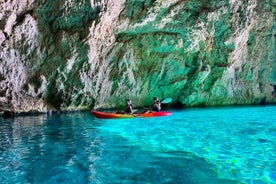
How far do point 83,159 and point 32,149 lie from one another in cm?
218

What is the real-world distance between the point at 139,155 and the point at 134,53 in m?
16.2

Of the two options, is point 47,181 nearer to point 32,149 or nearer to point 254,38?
point 32,149

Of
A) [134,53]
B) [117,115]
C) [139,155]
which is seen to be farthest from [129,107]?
[139,155]

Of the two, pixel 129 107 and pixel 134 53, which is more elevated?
pixel 134 53

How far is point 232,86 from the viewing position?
28734 mm

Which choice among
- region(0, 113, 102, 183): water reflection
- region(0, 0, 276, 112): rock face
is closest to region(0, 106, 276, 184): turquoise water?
region(0, 113, 102, 183): water reflection

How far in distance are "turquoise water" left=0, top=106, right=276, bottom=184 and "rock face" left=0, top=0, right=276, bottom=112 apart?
7737 millimetres

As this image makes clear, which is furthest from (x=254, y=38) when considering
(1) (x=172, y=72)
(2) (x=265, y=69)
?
(1) (x=172, y=72)

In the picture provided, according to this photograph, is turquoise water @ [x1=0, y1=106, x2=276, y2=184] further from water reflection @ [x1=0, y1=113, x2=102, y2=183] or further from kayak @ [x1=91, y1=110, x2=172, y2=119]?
kayak @ [x1=91, y1=110, x2=172, y2=119]

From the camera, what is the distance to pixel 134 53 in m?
24.4

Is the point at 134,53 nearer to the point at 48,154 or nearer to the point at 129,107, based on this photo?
the point at 129,107

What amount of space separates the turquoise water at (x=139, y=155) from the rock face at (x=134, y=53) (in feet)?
25.4

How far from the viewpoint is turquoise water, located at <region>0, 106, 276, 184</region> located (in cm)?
688

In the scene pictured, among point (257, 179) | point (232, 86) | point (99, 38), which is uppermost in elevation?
point (99, 38)
